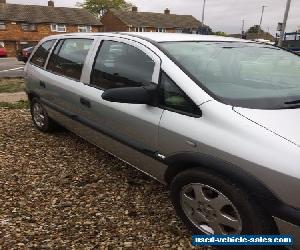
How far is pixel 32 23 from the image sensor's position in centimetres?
4297

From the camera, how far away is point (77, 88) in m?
4.01

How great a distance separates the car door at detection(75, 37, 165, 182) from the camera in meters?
3.03

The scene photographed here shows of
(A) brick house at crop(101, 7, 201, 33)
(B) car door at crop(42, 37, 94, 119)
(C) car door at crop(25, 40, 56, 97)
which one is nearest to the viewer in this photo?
(B) car door at crop(42, 37, 94, 119)

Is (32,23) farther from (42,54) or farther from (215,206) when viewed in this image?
(215,206)

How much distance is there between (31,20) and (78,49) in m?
42.8

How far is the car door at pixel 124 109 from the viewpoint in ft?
9.95

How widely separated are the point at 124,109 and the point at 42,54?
2616 millimetres

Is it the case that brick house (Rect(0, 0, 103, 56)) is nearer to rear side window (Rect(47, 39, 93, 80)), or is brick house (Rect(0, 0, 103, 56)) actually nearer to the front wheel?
rear side window (Rect(47, 39, 93, 80))

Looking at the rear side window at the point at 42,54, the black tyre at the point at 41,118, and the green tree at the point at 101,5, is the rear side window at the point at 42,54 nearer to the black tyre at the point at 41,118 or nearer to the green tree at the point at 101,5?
the black tyre at the point at 41,118

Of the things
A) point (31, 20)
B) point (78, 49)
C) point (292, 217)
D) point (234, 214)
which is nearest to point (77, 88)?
point (78, 49)

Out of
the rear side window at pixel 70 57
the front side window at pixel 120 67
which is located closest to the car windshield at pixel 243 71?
the front side window at pixel 120 67

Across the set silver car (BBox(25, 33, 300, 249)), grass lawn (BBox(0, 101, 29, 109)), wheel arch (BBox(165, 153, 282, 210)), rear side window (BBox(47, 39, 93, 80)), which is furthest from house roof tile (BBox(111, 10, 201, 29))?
wheel arch (BBox(165, 153, 282, 210))

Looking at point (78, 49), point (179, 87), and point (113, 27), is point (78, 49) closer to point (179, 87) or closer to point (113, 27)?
point (179, 87)

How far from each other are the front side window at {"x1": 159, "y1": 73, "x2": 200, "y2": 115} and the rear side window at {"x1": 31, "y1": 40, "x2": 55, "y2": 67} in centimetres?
278
